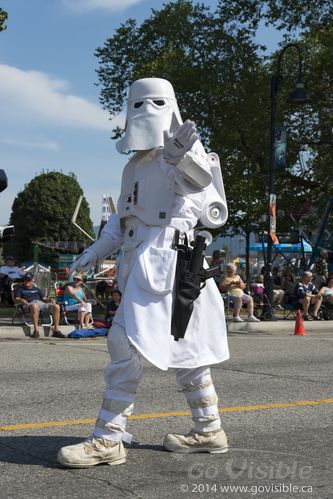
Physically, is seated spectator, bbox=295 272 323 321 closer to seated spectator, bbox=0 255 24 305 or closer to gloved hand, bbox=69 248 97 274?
seated spectator, bbox=0 255 24 305

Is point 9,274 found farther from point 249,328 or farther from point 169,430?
point 169,430

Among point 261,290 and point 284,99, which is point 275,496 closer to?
point 261,290

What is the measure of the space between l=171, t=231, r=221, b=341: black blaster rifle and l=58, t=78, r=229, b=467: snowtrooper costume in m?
0.05

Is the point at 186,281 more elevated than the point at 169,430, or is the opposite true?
the point at 186,281

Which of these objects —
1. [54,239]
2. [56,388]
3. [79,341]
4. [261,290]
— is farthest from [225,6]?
[54,239]

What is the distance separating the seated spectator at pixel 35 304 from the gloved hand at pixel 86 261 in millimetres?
9798

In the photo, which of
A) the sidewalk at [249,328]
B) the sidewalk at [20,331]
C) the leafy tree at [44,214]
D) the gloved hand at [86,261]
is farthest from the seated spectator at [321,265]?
the leafy tree at [44,214]

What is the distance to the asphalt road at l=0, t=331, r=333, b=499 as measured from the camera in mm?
4449

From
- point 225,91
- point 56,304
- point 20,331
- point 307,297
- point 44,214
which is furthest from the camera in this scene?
point 44,214

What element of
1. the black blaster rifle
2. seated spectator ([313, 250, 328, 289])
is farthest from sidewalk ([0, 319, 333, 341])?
the black blaster rifle

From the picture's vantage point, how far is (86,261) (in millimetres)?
5383

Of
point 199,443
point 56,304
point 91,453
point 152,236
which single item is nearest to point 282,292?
point 56,304

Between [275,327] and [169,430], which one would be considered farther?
[275,327]

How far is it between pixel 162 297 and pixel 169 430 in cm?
142
